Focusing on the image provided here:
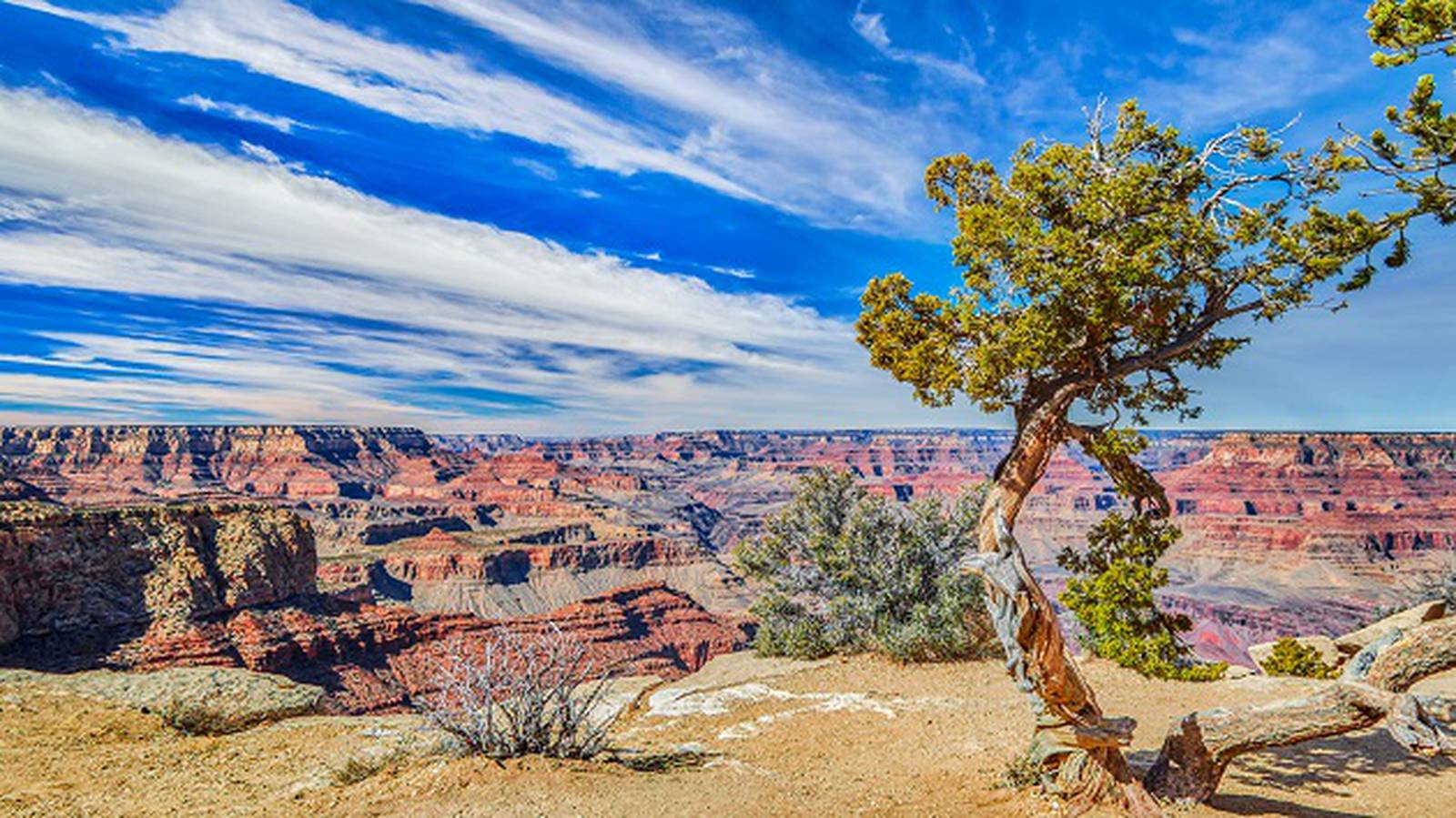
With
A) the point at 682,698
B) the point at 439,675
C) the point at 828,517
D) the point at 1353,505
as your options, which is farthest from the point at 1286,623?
the point at 439,675

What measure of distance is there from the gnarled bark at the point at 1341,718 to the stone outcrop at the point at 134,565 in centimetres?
7070

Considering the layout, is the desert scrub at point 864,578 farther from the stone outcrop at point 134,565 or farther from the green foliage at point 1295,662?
the stone outcrop at point 134,565

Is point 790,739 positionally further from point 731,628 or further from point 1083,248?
point 731,628

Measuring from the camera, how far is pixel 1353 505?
175 meters

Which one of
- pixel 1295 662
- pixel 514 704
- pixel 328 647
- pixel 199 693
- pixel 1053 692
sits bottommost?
pixel 328 647

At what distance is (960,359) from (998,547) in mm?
2655

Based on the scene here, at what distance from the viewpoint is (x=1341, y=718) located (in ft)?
26.8

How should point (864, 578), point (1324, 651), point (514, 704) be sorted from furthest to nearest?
point (864, 578), point (1324, 651), point (514, 704)

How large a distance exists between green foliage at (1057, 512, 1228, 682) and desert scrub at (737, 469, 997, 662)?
4014mm

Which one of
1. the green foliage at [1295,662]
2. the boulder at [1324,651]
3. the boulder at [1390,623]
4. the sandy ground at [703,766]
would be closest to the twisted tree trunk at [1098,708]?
the sandy ground at [703,766]

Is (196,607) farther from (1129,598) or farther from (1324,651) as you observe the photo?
(1324,651)

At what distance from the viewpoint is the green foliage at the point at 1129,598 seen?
44.2 ft

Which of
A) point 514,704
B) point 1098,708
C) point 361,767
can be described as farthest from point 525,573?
point 1098,708

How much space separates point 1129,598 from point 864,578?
9.96 meters
